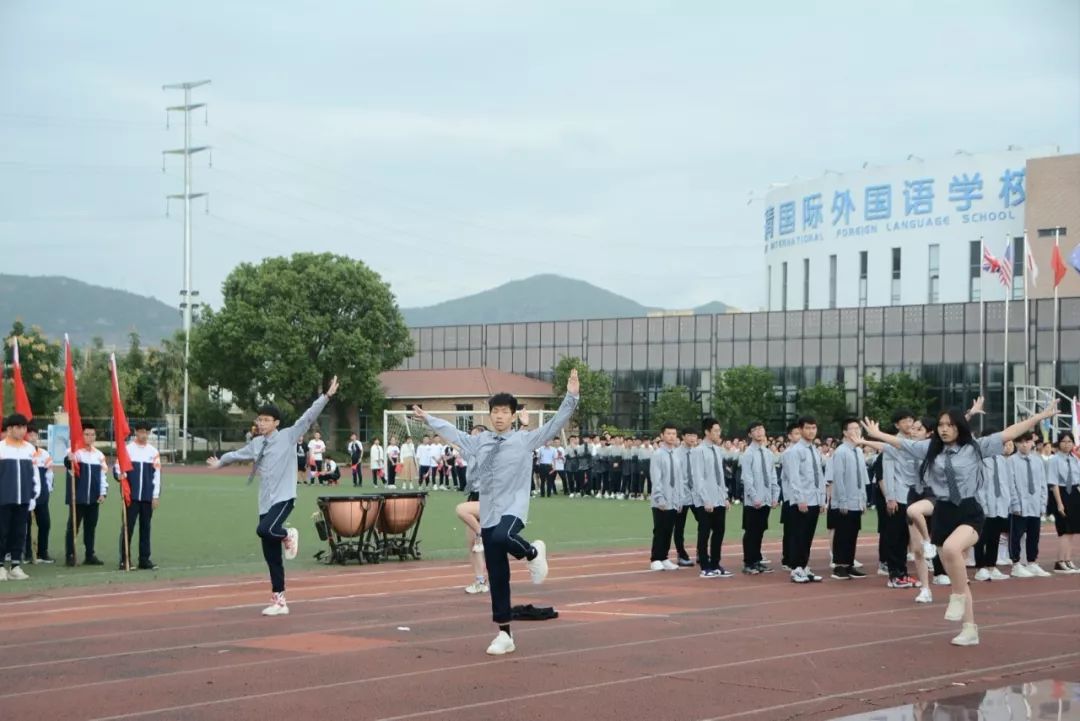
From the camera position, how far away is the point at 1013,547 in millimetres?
18609

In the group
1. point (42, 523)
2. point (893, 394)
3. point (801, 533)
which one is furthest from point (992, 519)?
point (893, 394)

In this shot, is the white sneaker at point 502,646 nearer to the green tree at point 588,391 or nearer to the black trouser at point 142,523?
the black trouser at point 142,523

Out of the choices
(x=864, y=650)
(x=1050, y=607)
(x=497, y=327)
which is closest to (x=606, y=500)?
(x=1050, y=607)

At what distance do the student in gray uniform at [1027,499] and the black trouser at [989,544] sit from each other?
831mm

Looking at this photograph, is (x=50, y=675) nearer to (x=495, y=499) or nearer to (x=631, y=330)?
(x=495, y=499)

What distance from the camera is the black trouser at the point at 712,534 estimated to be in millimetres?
17047

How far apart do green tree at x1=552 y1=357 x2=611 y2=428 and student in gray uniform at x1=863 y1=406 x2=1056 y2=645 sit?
199ft

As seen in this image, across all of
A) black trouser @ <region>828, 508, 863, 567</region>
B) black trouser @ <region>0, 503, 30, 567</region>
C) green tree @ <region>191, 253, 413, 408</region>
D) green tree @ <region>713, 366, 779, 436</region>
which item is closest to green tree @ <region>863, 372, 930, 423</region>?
green tree @ <region>713, 366, 779, 436</region>

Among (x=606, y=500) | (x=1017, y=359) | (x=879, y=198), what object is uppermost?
(x=879, y=198)

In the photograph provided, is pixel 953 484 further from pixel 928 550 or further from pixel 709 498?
pixel 709 498

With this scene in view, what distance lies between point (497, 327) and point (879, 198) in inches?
1006

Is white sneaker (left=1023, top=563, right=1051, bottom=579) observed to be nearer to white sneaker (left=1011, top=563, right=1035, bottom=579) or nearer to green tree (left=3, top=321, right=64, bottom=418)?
white sneaker (left=1011, top=563, right=1035, bottom=579)

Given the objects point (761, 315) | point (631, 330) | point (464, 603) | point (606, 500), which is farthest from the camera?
point (631, 330)

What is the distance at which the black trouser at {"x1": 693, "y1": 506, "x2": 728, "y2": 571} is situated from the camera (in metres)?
17.0
